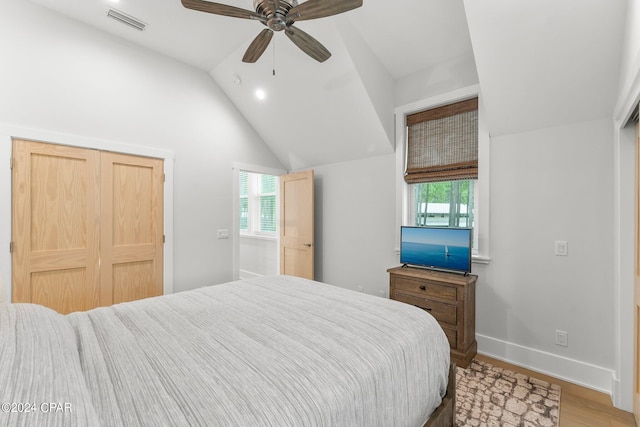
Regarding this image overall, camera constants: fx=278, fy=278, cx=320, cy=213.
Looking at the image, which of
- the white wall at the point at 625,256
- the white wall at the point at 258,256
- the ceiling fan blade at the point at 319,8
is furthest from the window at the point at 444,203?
the white wall at the point at 258,256

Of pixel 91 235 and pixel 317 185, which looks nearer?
pixel 91 235

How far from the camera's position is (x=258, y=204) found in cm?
559

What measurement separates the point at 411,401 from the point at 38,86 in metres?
3.72

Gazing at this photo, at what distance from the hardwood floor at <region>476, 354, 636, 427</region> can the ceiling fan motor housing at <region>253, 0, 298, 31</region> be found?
10.6 ft

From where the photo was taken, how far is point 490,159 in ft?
8.95

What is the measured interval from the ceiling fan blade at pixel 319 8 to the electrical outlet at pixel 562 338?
3009mm

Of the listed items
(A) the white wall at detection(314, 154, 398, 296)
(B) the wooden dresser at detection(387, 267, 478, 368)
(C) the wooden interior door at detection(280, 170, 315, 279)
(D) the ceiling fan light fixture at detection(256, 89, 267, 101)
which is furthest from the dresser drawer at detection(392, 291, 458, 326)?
(D) the ceiling fan light fixture at detection(256, 89, 267, 101)

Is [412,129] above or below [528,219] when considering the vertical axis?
above

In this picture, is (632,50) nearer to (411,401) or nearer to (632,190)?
(632,190)

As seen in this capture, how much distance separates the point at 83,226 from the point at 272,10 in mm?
2641

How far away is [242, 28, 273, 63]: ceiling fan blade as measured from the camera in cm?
203

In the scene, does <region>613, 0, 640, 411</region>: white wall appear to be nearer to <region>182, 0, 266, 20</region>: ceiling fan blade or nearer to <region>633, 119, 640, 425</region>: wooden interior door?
<region>633, 119, 640, 425</region>: wooden interior door

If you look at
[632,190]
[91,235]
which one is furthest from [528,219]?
[91,235]

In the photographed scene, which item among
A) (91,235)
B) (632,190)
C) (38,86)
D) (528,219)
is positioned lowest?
(91,235)
